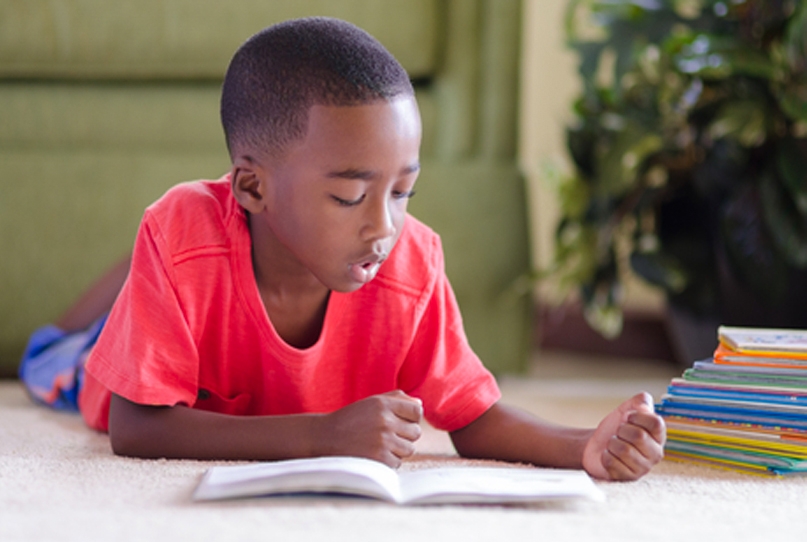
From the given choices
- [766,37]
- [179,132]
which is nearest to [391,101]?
[179,132]

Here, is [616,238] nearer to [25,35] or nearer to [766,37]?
[766,37]

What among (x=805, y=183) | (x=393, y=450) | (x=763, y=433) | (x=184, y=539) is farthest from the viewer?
(x=805, y=183)

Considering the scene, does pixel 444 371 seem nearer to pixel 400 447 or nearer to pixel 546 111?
pixel 400 447

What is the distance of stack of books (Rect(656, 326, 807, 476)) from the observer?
3.10 feet

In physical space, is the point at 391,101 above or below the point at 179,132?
above

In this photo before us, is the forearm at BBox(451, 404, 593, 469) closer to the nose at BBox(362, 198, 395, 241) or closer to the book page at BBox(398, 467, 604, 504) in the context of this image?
the book page at BBox(398, 467, 604, 504)

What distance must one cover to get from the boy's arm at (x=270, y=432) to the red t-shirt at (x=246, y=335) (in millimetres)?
28

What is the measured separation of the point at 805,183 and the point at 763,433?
2.48 ft

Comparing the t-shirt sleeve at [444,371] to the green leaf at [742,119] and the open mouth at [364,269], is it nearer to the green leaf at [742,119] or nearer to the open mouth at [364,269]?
the open mouth at [364,269]

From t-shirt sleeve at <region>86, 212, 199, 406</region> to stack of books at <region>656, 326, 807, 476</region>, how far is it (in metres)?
0.54

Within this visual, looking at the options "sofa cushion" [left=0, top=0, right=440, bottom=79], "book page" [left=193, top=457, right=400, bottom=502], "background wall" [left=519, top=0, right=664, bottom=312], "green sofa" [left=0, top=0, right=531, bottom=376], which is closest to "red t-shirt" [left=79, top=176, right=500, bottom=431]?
"book page" [left=193, top=457, right=400, bottom=502]

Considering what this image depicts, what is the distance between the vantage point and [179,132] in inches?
64.6

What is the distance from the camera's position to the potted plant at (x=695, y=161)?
1619 mm

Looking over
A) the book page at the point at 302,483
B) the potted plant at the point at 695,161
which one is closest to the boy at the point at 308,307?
the book page at the point at 302,483
